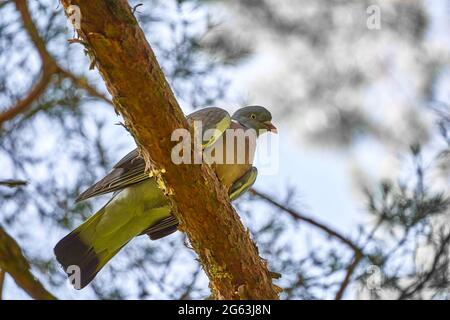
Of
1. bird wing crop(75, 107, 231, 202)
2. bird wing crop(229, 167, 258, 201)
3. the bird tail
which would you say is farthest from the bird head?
the bird tail

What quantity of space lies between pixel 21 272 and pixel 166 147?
1.36m

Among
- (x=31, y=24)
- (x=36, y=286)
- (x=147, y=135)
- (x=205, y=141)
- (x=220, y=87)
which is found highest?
(x=31, y=24)

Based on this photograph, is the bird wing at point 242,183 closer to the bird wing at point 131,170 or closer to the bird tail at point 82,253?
the bird wing at point 131,170

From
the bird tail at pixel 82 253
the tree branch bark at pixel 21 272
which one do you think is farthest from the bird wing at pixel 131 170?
the tree branch bark at pixel 21 272

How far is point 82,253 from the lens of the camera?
3729 millimetres

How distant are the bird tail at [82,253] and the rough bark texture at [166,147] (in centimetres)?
89

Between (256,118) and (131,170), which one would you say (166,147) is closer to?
(131,170)

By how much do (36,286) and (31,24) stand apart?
1.52 metres

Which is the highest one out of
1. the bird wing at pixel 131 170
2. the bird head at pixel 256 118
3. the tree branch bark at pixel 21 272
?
the bird head at pixel 256 118

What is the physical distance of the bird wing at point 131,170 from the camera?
11.6 feet
